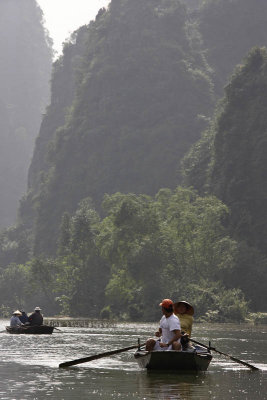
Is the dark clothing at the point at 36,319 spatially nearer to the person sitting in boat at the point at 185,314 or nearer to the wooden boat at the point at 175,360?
the person sitting in boat at the point at 185,314

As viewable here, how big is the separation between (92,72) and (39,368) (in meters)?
140

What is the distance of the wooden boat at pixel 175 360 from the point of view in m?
22.6

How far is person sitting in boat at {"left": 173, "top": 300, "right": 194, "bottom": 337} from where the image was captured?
25062 millimetres

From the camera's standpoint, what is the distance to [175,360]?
74.6 feet

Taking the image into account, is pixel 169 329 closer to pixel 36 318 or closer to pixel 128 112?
pixel 36 318

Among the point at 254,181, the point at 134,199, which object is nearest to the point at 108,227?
the point at 134,199

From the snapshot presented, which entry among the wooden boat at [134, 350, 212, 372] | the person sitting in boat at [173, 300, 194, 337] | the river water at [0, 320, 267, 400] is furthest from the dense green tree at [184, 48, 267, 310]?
the wooden boat at [134, 350, 212, 372]

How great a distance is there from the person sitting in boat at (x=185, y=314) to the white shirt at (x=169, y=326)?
7.10 ft

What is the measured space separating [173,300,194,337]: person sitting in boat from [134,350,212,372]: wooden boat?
5.28 ft

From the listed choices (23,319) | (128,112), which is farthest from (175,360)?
(128,112)

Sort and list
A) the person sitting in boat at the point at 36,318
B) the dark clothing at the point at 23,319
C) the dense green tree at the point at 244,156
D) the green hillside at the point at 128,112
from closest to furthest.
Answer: the person sitting in boat at the point at 36,318, the dark clothing at the point at 23,319, the dense green tree at the point at 244,156, the green hillside at the point at 128,112

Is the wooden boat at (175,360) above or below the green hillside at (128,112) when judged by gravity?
below

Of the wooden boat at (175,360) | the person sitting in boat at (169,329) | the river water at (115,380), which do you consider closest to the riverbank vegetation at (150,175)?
the river water at (115,380)

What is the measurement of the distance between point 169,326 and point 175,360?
3.23 ft
